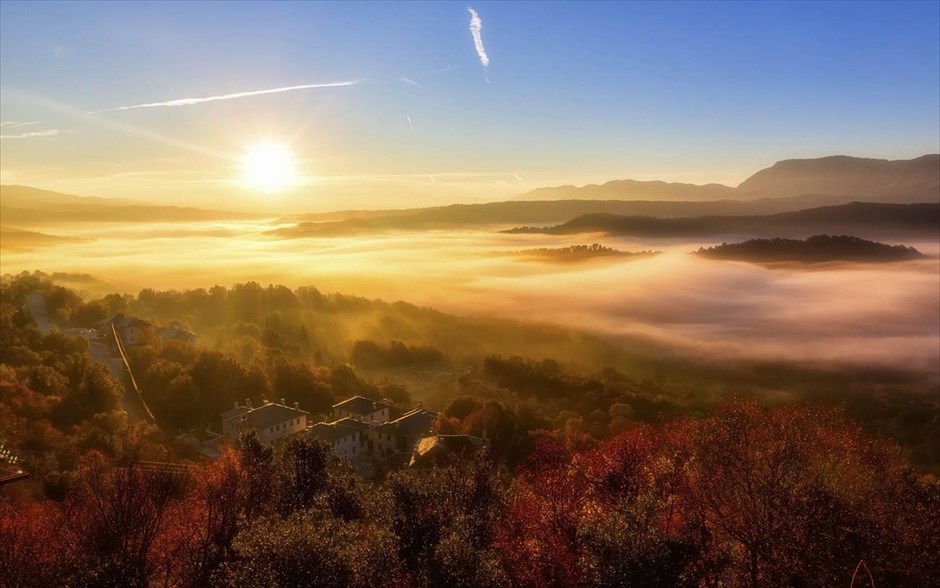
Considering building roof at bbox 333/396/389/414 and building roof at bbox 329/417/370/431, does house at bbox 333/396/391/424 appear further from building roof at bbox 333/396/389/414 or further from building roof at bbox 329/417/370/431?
building roof at bbox 329/417/370/431

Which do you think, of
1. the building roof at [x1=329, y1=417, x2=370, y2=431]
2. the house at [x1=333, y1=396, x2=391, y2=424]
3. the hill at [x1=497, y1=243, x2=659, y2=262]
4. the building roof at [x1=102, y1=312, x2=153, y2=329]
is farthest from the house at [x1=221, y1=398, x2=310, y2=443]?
the hill at [x1=497, y1=243, x2=659, y2=262]

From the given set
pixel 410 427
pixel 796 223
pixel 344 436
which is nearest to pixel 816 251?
pixel 796 223

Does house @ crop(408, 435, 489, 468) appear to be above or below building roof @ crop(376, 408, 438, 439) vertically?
above

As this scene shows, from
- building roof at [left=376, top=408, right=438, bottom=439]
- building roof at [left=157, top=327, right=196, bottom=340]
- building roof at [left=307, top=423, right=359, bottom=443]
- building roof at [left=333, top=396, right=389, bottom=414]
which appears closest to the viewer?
building roof at [left=307, top=423, right=359, bottom=443]

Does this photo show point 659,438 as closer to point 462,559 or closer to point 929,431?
point 462,559

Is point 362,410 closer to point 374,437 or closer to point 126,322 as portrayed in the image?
point 374,437

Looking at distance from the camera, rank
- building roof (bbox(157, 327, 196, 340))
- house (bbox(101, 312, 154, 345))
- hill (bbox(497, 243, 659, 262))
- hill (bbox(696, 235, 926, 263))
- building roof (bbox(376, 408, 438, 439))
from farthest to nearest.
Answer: hill (bbox(497, 243, 659, 262))
hill (bbox(696, 235, 926, 263))
building roof (bbox(157, 327, 196, 340))
house (bbox(101, 312, 154, 345))
building roof (bbox(376, 408, 438, 439))

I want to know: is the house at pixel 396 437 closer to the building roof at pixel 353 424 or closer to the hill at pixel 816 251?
the building roof at pixel 353 424
